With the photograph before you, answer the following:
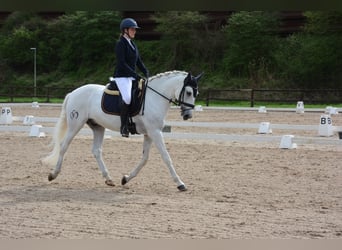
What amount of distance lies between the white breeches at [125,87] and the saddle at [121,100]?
0.06m

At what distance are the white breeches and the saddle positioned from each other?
0.06 meters

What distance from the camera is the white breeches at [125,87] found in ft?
19.0

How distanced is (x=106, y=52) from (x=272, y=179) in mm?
33519

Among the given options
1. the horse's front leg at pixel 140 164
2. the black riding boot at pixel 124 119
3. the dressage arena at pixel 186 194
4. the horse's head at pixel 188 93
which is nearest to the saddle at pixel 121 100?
the black riding boot at pixel 124 119

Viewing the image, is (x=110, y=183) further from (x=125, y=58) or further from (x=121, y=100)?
(x=125, y=58)

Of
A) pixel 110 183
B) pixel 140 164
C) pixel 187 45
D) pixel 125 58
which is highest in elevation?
pixel 125 58

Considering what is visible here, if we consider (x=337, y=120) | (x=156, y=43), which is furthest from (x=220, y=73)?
(x=337, y=120)

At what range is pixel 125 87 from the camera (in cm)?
582

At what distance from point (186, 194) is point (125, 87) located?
1.47 metres

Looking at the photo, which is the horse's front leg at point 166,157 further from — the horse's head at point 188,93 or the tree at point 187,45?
the tree at point 187,45

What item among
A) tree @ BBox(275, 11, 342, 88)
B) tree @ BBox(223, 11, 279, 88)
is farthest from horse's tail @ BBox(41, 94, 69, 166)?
tree @ BBox(223, 11, 279, 88)

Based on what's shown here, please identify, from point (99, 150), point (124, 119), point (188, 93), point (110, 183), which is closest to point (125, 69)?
point (124, 119)

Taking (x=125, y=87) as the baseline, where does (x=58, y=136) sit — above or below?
below

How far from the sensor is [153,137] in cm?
579
